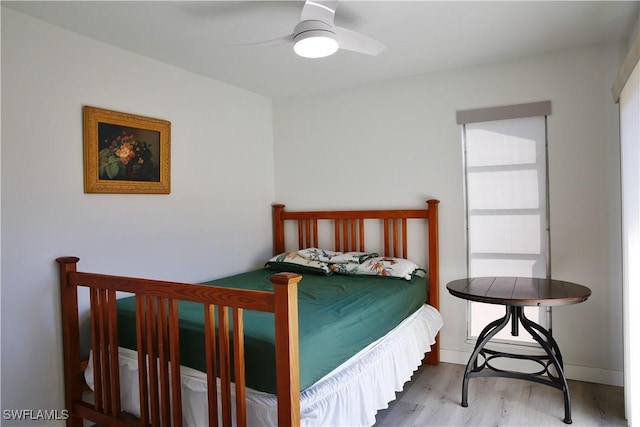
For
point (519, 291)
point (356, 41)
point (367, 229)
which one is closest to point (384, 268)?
point (367, 229)

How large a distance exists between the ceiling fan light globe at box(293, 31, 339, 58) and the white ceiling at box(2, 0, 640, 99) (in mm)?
266

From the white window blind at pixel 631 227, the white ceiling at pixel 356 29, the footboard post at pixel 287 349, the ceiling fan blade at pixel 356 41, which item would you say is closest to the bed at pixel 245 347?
the footboard post at pixel 287 349

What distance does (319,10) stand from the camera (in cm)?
193

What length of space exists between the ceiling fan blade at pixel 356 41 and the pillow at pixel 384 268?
5.13ft

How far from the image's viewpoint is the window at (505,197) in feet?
9.94

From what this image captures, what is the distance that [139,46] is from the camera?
8.89 feet

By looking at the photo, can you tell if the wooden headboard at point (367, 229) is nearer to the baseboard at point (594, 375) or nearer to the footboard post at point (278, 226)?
the footboard post at point (278, 226)

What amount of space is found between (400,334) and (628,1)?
2.23 metres

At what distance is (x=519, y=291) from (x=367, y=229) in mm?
1449

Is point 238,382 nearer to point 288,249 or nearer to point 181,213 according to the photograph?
point 181,213

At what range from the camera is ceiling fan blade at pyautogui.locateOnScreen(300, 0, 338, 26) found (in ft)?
6.17

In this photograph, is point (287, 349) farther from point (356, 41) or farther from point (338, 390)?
point (356, 41)

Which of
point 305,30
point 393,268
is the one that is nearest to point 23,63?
point 305,30

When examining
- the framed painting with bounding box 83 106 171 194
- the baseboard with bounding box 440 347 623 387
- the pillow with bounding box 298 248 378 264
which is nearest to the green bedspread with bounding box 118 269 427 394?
the pillow with bounding box 298 248 378 264
